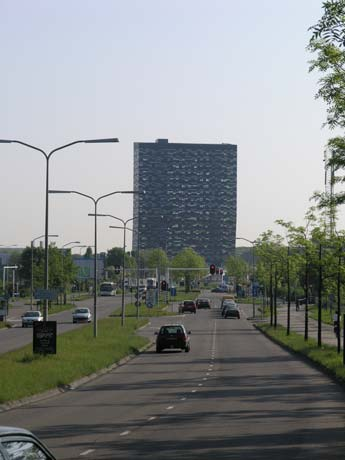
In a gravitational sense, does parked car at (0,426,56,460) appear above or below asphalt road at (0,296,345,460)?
above

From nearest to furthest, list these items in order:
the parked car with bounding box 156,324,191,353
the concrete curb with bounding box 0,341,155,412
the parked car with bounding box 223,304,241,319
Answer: the concrete curb with bounding box 0,341,155,412 < the parked car with bounding box 156,324,191,353 < the parked car with bounding box 223,304,241,319

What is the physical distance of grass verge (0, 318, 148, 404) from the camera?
30891mm

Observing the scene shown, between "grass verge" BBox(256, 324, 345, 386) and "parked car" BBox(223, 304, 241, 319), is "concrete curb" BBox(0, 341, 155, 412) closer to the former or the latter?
"grass verge" BBox(256, 324, 345, 386)

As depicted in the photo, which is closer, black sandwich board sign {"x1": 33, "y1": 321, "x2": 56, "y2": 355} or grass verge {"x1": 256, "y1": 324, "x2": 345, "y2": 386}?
grass verge {"x1": 256, "y1": 324, "x2": 345, "y2": 386}

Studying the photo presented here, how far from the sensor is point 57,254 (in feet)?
446

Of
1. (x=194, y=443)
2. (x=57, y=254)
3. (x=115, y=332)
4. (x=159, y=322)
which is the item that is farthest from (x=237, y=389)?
(x=57, y=254)

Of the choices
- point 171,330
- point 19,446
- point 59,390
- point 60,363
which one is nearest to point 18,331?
point 171,330

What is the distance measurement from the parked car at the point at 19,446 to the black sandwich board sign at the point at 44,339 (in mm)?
32447

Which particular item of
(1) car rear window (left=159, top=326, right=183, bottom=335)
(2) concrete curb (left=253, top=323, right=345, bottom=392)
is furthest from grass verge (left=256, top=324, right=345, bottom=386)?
(1) car rear window (left=159, top=326, right=183, bottom=335)

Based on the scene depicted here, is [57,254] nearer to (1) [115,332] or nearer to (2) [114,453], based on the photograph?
(1) [115,332]

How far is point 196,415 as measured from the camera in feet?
82.9

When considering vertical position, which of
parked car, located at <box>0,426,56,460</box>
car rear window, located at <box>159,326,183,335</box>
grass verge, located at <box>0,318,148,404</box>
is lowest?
grass verge, located at <box>0,318,148,404</box>

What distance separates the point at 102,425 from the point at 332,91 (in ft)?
35.6

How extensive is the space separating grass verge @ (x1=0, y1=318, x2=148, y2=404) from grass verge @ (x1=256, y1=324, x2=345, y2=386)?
846cm
